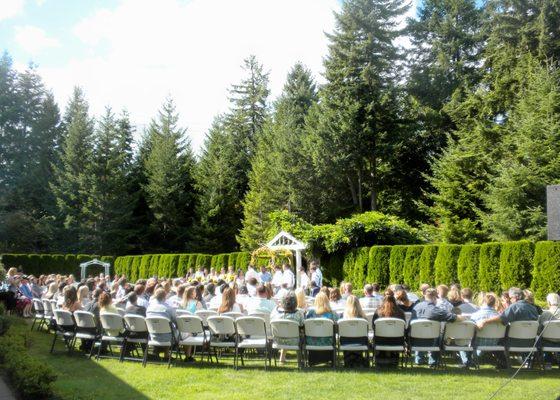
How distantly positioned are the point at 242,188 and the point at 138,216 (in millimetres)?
8504

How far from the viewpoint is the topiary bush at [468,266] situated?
65.7ft

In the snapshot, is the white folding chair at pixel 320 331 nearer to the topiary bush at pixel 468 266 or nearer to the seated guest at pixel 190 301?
the seated guest at pixel 190 301

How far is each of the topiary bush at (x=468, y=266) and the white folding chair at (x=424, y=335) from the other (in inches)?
455

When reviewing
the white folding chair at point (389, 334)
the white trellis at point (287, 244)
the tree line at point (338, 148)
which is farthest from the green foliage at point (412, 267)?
the white folding chair at point (389, 334)

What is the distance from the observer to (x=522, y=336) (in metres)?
9.03

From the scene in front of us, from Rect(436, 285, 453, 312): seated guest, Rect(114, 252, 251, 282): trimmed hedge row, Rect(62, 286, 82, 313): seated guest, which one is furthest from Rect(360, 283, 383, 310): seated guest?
Rect(114, 252, 251, 282): trimmed hedge row

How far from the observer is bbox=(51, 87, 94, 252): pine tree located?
1780 inches

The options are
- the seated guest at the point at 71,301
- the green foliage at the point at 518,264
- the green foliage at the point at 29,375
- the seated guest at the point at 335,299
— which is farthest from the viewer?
the green foliage at the point at 518,264

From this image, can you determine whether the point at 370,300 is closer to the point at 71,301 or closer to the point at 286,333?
the point at 286,333

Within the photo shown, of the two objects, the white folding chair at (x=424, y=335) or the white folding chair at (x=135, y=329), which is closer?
the white folding chair at (x=424, y=335)

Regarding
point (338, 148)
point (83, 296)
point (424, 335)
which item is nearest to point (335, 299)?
point (424, 335)

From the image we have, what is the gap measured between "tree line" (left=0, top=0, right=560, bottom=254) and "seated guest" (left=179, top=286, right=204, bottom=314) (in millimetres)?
17523

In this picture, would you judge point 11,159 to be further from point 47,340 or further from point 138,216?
point 47,340

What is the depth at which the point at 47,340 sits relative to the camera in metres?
13.1
